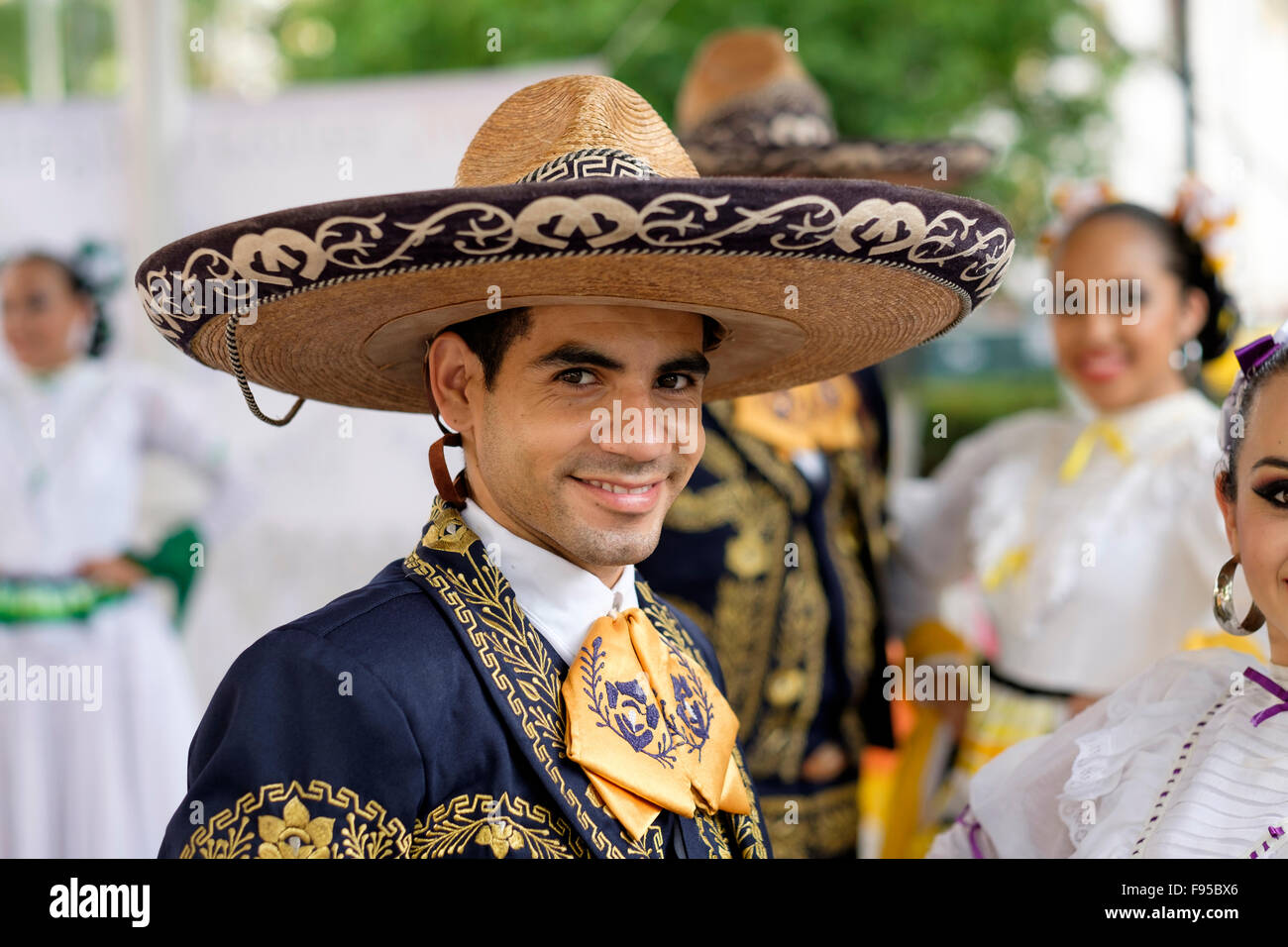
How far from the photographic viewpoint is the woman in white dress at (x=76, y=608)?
13.6ft

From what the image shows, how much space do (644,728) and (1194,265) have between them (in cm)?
215

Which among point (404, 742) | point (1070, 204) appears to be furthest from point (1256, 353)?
point (1070, 204)

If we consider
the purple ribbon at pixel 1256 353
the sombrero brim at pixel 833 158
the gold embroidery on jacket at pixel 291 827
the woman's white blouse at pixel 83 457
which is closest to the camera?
the gold embroidery on jacket at pixel 291 827

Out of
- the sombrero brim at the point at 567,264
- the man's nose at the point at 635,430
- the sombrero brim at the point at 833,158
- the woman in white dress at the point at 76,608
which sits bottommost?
the woman in white dress at the point at 76,608

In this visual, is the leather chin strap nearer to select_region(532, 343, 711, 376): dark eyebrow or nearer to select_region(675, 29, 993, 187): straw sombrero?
select_region(532, 343, 711, 376): dark eyebrow

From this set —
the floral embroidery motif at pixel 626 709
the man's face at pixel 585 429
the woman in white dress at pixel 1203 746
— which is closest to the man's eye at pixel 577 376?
the man's face at pixel 585 429

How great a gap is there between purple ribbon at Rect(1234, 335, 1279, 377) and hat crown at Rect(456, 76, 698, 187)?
2.54 ft

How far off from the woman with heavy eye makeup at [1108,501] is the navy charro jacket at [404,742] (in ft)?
5.39

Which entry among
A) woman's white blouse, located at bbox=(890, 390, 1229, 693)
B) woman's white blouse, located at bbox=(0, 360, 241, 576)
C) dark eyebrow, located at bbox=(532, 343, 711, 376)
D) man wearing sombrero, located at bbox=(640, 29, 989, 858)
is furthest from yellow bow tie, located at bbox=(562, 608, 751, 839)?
woman's white blouse, located at bbox=(0, 360, 241, 576)

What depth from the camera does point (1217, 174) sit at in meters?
5.86

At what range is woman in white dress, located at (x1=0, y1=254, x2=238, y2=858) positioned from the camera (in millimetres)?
4152

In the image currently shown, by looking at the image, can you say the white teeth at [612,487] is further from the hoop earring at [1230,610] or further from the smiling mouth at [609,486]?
the hoop earring at [1230,610]
